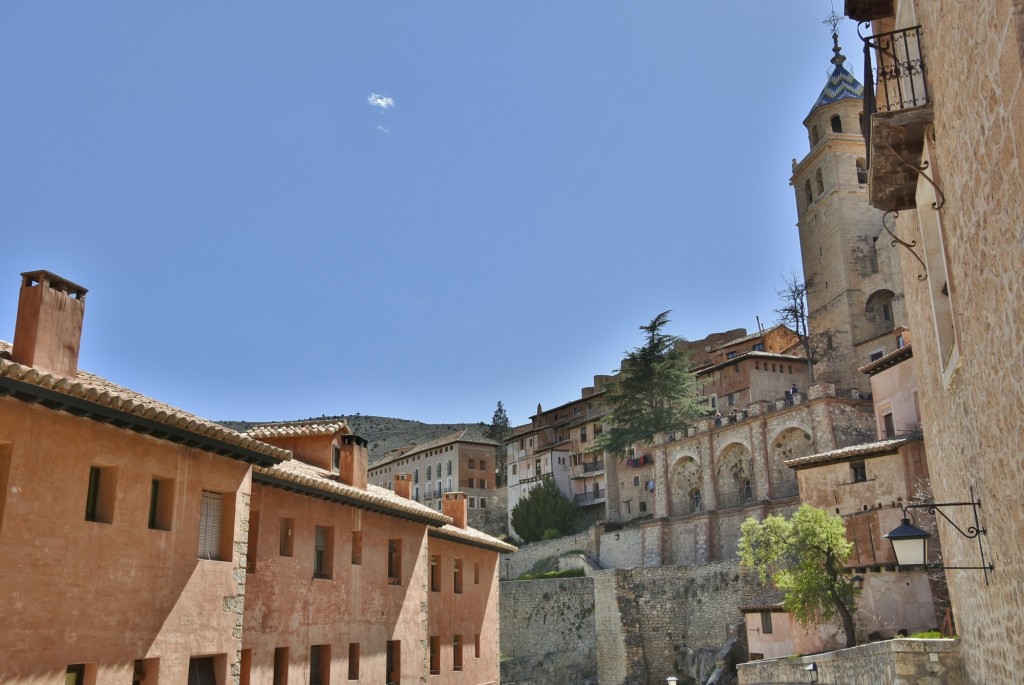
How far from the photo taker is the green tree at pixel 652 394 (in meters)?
61.9

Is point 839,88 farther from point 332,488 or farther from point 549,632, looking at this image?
point 332,488

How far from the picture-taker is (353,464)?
2319 cm

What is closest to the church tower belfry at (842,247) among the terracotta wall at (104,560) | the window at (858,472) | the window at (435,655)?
the window at (858,472)

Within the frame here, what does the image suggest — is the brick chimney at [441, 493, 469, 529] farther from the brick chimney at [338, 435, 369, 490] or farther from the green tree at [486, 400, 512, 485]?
the green tree at [486, 400, 512, 485]

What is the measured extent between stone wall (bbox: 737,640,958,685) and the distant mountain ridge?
123 m

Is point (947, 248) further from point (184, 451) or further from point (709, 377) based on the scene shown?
point (709, 377)

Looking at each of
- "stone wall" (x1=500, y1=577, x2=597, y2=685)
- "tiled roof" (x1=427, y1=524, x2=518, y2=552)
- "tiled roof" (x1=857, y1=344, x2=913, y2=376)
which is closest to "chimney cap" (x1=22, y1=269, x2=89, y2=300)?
"tiled roof" (x1=427, y1=524, x2=518, y2=552)

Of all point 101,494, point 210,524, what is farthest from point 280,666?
point 101,494

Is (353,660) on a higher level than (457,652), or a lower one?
higher

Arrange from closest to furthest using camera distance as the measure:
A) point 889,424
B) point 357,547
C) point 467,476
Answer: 1. point 357,547
2. point 889,424
3. point 467,476

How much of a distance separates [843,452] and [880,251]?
2943 centimetres

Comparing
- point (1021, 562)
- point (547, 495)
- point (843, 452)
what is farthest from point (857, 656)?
point (547, 495)

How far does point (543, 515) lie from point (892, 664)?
5553 cm

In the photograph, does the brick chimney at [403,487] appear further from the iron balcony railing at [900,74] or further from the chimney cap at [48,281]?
the iron balcony railing at [900,74]
